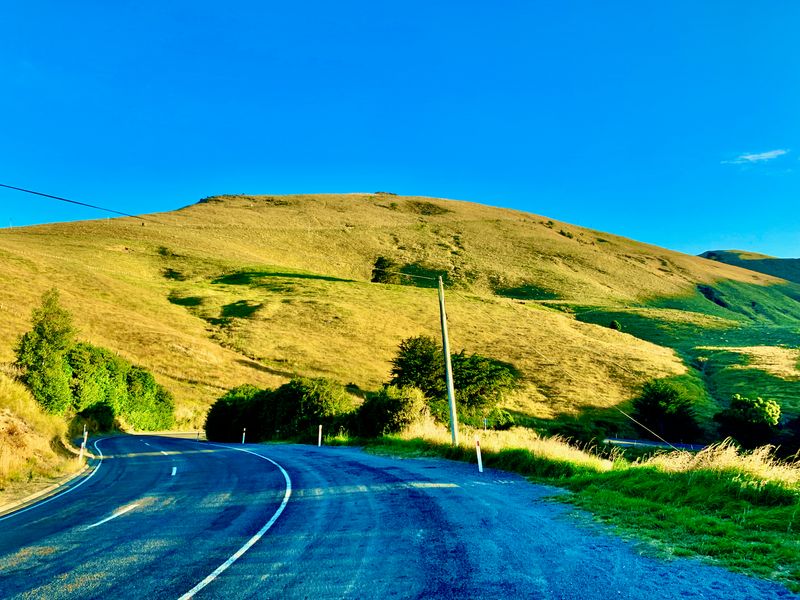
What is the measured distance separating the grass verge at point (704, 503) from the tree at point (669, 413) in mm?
33257

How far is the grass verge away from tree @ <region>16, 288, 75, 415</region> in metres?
37.9

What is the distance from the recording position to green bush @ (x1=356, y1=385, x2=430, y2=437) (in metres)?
24.7

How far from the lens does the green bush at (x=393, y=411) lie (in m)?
24.7

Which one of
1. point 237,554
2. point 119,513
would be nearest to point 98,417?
point 119,513

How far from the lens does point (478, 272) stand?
120500 millimetres

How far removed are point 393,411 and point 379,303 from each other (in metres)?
57.5

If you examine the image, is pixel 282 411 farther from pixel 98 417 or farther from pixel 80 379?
pixel 98 417

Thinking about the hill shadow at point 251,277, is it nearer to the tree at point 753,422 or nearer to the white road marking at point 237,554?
the tree at point 753,422

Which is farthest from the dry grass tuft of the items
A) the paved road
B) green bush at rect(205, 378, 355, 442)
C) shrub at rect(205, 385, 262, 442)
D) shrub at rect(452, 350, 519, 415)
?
shrub at rect(205, 385, 262, 442)

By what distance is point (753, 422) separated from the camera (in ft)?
120

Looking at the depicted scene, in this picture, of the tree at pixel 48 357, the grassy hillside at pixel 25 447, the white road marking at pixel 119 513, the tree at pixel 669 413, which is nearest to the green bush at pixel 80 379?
the tree at pixel 48 357

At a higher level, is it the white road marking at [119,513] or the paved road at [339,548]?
the paved road at [339,548]

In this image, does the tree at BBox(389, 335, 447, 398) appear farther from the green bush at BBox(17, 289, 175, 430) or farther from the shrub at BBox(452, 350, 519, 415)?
the green bush at BBox(17, 289, 175, 430)

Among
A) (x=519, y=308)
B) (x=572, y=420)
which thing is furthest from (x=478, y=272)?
(x=572, y=420)
